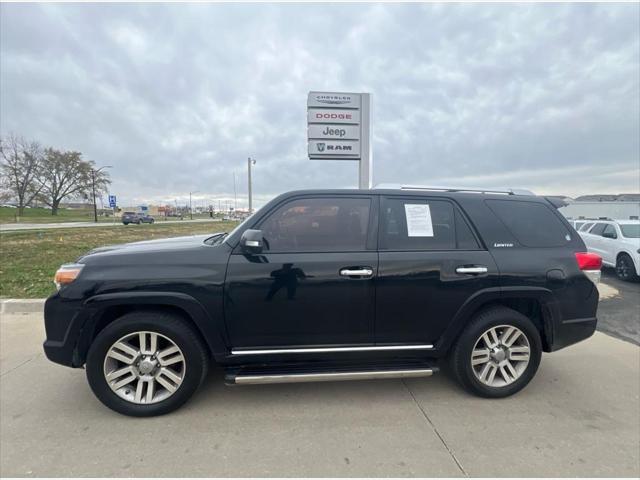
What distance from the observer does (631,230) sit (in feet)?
26.9

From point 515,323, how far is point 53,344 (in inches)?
147

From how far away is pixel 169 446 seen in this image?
225cm

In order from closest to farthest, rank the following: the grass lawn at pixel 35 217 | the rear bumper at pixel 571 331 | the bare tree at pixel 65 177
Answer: the rear bumper at pixel 571 331, the grass lawn at pixel 35 217, the bare tree at pixel 65 177

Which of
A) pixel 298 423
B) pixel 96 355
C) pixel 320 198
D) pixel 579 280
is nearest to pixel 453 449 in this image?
pixel 298 423

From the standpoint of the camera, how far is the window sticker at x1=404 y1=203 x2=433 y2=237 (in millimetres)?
2801

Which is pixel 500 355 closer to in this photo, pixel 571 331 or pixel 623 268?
pixel 571 331

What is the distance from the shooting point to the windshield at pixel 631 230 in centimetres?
805

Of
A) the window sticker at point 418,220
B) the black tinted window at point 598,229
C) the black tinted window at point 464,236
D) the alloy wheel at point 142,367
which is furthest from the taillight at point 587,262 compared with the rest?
the black tinted window at point 598,229

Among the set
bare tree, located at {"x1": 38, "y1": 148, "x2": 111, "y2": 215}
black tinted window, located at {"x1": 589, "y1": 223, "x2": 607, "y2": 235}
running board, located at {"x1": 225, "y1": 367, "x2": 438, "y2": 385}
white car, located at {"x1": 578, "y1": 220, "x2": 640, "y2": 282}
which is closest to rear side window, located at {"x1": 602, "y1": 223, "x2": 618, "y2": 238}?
white car, located at {"x1": 578, "y1": 220, "x2": 640, "y2": 282}

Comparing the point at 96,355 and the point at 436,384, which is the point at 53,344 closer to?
the point at 96,355

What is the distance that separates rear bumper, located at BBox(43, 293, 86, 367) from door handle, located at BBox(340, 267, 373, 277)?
2018mm

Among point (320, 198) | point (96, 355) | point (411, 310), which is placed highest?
point (320, 198)

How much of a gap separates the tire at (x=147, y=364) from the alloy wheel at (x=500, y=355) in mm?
2323

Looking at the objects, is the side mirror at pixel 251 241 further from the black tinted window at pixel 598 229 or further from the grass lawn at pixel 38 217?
the grass lawn at pixel 38 217
